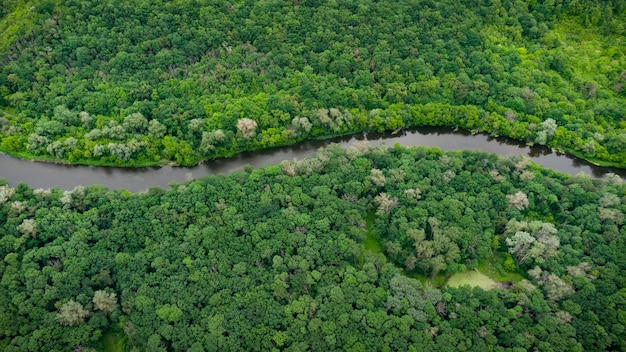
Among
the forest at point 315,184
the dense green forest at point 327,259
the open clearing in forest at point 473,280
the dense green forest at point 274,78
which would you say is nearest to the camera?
the dense green forest at point 327,259

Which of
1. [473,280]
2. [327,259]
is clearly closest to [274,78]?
[327,259]

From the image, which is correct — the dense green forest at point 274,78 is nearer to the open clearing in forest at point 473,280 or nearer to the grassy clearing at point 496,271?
the grassy clearing at point 496,271

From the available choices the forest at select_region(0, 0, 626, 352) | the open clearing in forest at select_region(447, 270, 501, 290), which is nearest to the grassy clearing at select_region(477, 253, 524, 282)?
the forest at select_region(0, 0, 626, 352)

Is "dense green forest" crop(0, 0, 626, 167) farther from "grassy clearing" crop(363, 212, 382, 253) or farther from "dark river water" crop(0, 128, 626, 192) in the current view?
"grassy clearing" crop(363, 212, 382, 253)

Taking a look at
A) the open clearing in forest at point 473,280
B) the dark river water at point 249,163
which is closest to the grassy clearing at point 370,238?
the open clearing in forest at point 473,280

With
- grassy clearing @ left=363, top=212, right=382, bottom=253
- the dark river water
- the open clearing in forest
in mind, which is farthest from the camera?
the dark river water
